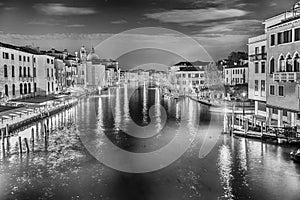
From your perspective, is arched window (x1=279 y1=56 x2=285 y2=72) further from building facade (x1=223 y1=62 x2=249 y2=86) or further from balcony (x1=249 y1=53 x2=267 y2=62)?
building facade (x1=223 y1=62 x2=249 y2=86)

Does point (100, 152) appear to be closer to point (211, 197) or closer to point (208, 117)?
point (211, 197)

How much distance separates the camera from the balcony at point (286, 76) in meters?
26.8

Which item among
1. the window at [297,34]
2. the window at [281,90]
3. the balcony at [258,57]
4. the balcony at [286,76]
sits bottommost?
the window at [281,90]

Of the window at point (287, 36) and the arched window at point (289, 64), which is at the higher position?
the window at point (287, 36)

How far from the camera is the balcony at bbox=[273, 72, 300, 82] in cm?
2684

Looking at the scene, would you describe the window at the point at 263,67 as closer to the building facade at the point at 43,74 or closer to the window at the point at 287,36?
the window at the point at 287,36

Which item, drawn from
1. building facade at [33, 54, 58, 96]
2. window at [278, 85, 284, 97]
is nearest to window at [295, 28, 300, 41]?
window at [278, 85, 284, 97]

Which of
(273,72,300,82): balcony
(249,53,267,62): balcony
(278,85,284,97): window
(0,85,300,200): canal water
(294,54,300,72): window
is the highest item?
(249,53,267,62): balcony

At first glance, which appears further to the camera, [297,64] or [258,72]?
[258,72]

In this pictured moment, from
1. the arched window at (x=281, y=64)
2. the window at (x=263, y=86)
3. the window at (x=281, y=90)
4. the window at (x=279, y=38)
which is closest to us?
the arched window at (x=281, y=64)

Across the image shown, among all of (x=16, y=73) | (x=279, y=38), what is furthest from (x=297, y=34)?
(x=16, y=73)

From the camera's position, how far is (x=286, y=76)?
28141mm

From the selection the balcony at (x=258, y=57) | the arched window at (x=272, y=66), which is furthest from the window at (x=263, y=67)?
the arched window at (x=272, y=66)

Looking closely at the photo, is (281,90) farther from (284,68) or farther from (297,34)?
(297,34)
